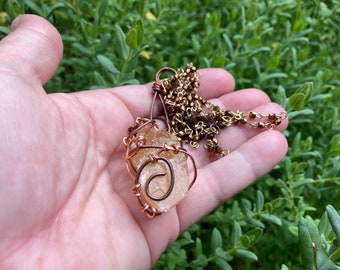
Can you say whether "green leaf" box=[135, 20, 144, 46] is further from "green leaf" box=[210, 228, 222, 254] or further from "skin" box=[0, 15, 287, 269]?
"green leaf" box=[210, 228, 222, 254]

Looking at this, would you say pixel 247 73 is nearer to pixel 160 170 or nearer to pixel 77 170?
pixel 160 170

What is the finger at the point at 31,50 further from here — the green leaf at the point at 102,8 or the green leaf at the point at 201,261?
the green leaf at the point at 201,261

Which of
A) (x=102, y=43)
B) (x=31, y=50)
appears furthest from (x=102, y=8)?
(x=31, y=50)

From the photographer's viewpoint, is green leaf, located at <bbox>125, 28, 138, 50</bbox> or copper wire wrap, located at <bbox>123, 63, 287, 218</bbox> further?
green leaf, located at <bbox>125, 28, 138, 50</bbox>

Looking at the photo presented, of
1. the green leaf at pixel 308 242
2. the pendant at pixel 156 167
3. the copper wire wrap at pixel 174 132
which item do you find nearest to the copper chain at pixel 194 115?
the copper wire wrap at pixel 174 132

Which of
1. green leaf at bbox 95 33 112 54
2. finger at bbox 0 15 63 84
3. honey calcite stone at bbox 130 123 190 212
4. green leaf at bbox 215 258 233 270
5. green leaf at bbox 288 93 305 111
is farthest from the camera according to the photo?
green leaf at bbox 95 33 112 54

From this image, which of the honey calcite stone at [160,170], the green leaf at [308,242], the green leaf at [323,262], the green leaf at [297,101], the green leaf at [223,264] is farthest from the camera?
the green leaf at [297,101]

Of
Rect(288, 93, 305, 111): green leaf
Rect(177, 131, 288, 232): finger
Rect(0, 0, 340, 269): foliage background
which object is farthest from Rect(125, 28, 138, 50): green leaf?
Rect(288, 93, 305, 111): green leaf
